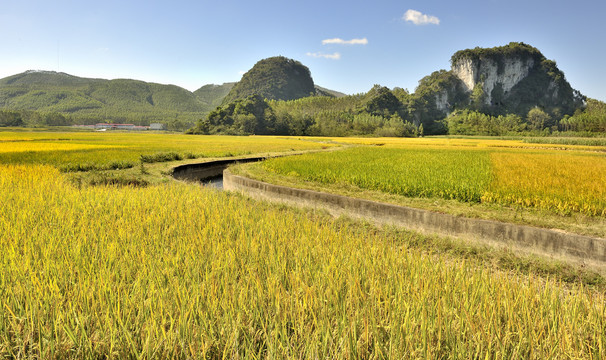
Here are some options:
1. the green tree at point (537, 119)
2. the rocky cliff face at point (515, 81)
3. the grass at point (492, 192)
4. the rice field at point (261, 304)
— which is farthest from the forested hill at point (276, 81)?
the rice field at point (261, 304)

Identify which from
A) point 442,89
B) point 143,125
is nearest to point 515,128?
point 442,89

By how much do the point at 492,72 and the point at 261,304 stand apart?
556ft

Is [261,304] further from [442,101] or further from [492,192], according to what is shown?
[442,101]

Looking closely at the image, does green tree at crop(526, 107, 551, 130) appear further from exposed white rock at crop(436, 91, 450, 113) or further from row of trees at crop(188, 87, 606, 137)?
exposed white rock at crop(436, 91, 450, 113)

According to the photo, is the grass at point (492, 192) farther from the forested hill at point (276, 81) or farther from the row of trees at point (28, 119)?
the forested hill at point (276, 81)

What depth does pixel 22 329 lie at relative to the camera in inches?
75.9

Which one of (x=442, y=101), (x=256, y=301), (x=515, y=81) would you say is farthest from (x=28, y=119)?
(x=515, y=81)

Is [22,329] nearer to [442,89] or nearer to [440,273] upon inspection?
[440,273]

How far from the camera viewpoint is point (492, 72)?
456 ft

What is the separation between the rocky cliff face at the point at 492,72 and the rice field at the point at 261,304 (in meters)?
157

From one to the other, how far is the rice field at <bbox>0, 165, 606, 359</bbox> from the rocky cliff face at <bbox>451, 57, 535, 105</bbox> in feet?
516

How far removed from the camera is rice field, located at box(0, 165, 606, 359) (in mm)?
1704

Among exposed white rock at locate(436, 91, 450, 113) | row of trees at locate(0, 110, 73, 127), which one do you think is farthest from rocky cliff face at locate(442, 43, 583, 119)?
row of trees at locate(0, 110, 73, 127)

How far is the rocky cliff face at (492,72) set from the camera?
137250 millimetres
